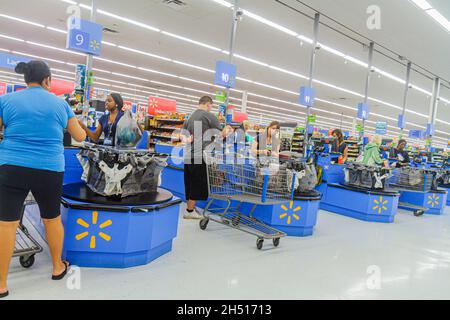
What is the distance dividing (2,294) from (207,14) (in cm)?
784

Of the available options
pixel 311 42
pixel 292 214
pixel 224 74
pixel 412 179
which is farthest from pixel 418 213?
pixel 311 42

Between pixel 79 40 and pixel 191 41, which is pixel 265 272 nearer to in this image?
pixel 79 40

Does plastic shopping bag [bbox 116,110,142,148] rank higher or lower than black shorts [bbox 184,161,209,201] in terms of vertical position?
higher

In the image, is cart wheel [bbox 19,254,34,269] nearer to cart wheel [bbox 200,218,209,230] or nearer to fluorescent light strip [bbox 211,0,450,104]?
cart wheel [bbox 200,218,209,230]

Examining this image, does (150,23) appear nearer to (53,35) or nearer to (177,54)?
(177,54)

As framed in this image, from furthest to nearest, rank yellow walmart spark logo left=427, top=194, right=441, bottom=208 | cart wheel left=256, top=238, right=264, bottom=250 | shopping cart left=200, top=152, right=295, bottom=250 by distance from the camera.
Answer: yellow walmart spark logo left=427, top=194, right=441, bottom=208, shopping cart left=200, top=152, right=295, bottom=250, cart wheel left=256, top=238, right=264, bottom=250

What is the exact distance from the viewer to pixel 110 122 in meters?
3.07

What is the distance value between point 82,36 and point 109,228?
3200 mm

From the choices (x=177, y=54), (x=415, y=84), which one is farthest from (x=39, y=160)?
(x=415, y=84)

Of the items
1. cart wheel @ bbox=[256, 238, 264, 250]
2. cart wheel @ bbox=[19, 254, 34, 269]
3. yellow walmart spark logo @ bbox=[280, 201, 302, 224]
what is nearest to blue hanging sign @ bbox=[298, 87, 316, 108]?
yellow walmart spark logo @ bbox=[280, 201, 302, 224]

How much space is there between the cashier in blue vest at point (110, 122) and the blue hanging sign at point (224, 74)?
370 centimetres

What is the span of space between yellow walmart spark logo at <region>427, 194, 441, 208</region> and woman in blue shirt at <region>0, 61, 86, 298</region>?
727 centimetres

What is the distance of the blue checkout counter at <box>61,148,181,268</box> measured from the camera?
245cm

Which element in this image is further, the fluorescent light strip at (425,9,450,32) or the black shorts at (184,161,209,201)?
the fluorescent light strip at (425,9,450,32)
